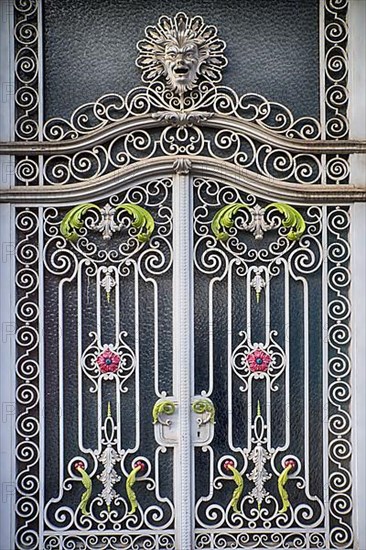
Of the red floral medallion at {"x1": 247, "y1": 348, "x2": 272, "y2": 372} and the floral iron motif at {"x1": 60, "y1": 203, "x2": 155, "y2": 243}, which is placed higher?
the floral iron motif at {"x1": 60, "y1": 203, "x2": 155, "y2": 243}

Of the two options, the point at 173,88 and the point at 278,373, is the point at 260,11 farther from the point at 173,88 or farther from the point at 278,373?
the point at 278,373

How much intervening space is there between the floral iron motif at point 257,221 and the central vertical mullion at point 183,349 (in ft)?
0.35

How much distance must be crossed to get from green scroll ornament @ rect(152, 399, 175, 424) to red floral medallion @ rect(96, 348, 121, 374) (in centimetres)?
20

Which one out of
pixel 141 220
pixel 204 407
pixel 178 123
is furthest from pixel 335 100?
pixel 204 407

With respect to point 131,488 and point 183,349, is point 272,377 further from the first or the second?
point 131,488

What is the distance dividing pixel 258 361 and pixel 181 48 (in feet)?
3.72

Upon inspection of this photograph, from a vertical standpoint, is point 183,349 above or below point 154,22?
below

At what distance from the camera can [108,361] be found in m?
2.71

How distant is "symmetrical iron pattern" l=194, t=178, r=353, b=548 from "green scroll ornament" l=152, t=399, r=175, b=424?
0.13 meters

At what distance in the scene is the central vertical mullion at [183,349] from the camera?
2689mm

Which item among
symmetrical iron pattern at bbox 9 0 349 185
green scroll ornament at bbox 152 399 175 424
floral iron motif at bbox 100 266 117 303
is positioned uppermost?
symmetrical iron pattern at bbox 9 0 349 185

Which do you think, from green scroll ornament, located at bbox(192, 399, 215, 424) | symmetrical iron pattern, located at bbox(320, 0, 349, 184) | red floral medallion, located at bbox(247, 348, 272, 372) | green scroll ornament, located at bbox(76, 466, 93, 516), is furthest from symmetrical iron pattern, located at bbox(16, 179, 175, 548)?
symmetrical iron pattern, located at bbox(320, 0, 349, 184)

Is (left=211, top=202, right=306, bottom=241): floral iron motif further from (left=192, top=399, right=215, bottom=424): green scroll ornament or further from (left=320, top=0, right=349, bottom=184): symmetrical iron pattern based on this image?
(left=192, top=399, right=215, bottom=424): green scroll ornament

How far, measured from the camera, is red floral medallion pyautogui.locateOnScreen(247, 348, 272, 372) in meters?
2.72
